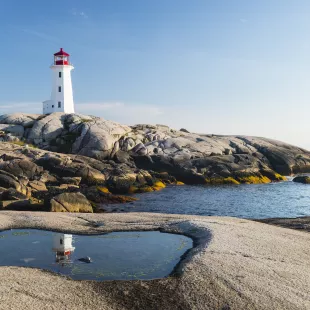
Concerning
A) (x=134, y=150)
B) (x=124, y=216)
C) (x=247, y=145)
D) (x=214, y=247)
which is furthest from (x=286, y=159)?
(x=214, y=247)

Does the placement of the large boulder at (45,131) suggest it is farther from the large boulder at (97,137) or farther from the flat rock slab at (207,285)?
the flat rock slab at (207,285)

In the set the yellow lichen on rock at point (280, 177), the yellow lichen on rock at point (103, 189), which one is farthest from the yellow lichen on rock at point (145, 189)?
→ the yellow lichen on rock at point (280, 177)

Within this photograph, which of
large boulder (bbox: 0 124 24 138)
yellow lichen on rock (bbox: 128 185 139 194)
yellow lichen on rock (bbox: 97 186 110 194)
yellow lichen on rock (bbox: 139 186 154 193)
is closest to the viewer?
yellow lichen on rock (bbox: 97 186 110 194)

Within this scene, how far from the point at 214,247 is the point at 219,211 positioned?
25832 mm

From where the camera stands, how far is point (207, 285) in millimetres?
16375

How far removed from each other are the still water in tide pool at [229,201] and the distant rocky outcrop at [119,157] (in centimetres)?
525

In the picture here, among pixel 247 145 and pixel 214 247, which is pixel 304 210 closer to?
pixel 214 247

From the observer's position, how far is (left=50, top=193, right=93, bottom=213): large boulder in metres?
37.1

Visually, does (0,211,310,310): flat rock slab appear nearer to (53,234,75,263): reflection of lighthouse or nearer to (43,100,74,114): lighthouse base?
(53,234,75,263): reflection of lighthouse

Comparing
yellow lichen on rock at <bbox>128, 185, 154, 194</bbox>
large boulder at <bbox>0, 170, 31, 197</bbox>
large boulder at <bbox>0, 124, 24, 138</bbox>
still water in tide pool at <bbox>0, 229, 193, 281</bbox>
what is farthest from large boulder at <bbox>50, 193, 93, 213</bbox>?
large boulder at <bbox>0, 124, 24, 138</bbox>

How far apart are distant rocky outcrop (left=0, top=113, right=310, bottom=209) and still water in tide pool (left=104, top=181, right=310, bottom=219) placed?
5.25m

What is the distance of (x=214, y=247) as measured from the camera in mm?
21891

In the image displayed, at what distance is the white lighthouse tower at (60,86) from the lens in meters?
98.6

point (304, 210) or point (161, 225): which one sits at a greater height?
point (161, 225)
